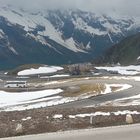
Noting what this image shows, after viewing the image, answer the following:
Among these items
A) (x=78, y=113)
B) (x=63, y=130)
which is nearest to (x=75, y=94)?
(x=78, y=113)

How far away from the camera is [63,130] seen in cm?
3250

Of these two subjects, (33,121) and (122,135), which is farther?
(33,121)

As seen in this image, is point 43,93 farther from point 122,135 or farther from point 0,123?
point 122,135

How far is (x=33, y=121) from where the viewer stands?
36.4 meters

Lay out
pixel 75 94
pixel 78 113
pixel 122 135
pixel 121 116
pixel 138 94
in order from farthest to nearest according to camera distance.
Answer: pixel 75 94, pixel 138 94, pixel 78 113, pixel 121 116, pixel 122 135

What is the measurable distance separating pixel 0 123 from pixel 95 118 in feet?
23.7

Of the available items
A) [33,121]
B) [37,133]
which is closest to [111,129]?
[37,133]

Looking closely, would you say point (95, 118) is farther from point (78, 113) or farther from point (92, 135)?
point (92, 135)

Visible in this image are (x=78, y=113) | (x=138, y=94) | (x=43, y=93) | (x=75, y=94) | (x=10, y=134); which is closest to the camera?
(x=10, y=134)

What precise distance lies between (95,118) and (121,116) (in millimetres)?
2326

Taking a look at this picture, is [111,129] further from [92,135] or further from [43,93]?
[43,93]

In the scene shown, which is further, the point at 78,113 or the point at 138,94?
the point at 138,94

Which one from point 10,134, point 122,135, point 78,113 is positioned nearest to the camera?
point 122,135

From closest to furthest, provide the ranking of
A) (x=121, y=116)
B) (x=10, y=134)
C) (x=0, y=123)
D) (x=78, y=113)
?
(x=10, y=134) < (x=0, y=123) < (x=121, y=116) < (x=78, y=113)
